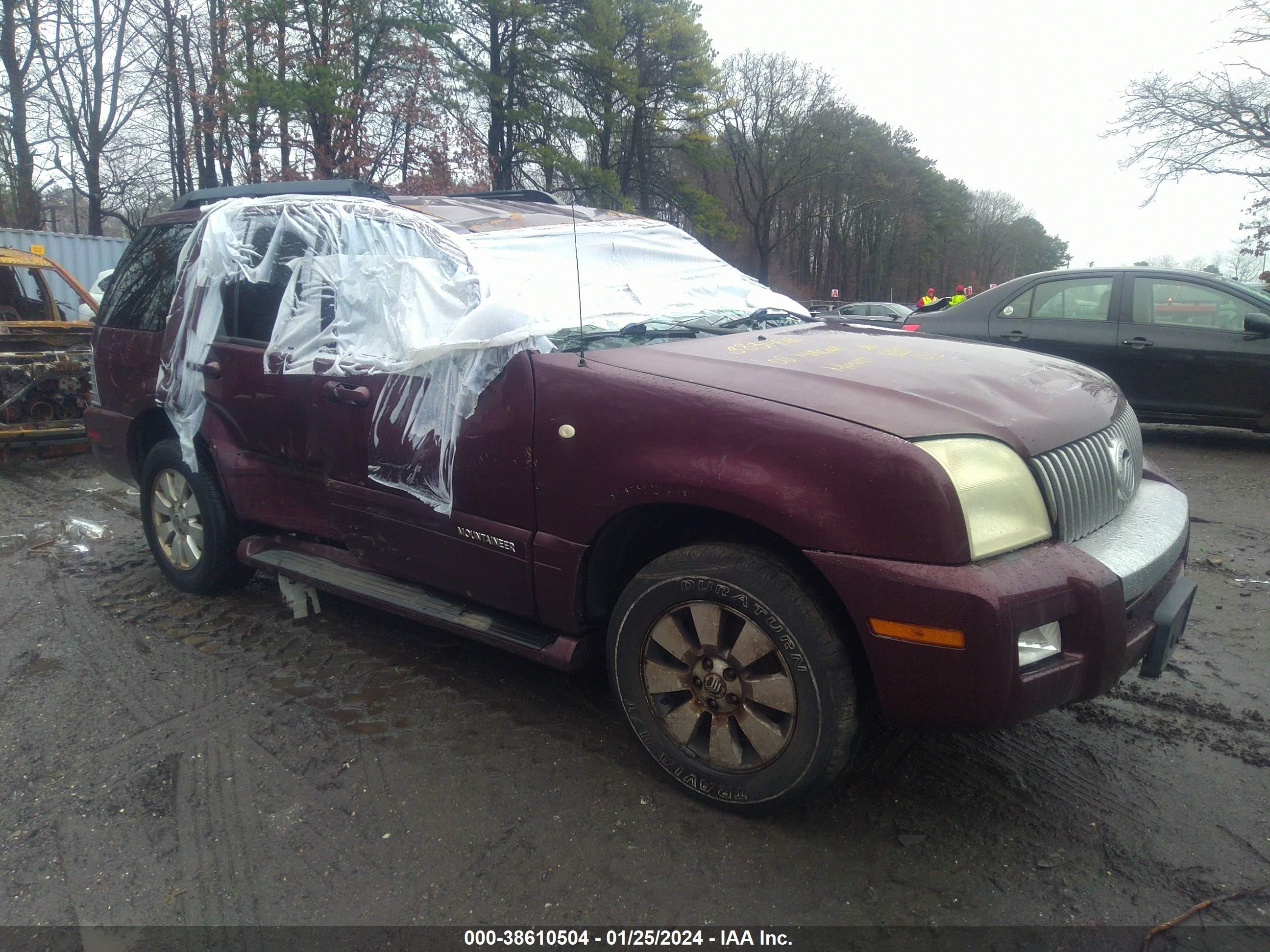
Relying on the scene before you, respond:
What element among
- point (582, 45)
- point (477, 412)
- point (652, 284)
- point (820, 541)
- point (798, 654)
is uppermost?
point (582, 45)

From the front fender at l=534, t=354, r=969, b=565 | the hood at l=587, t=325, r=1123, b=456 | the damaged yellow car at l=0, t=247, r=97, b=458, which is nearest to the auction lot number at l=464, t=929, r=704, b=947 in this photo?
the front fender at l=534, t=354, r=969, b=565

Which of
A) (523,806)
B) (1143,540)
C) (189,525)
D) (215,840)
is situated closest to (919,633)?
(1143,540)

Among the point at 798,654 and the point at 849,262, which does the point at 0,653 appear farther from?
the point at 849,262

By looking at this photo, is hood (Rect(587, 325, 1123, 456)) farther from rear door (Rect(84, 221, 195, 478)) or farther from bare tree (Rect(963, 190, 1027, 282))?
bare tree (Rect(963, 190, 1027, 282))

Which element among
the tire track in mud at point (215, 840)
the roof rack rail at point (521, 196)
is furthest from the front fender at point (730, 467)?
the roof rack rail at point (521, 196)

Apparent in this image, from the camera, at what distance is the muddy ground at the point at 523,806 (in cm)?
219

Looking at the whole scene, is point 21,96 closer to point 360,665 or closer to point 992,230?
point 360,665

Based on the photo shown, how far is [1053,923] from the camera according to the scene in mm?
2066

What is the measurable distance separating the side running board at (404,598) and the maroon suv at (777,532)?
0.5 inches

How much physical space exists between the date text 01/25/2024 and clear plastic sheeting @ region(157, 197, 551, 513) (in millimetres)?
1365

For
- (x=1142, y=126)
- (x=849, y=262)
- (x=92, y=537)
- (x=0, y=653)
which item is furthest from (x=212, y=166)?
Result: (x=849, y=262)

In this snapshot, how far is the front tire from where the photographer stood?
2234 millimetres

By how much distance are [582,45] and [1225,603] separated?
84.1 feet

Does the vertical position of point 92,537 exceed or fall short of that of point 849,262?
it falls short
